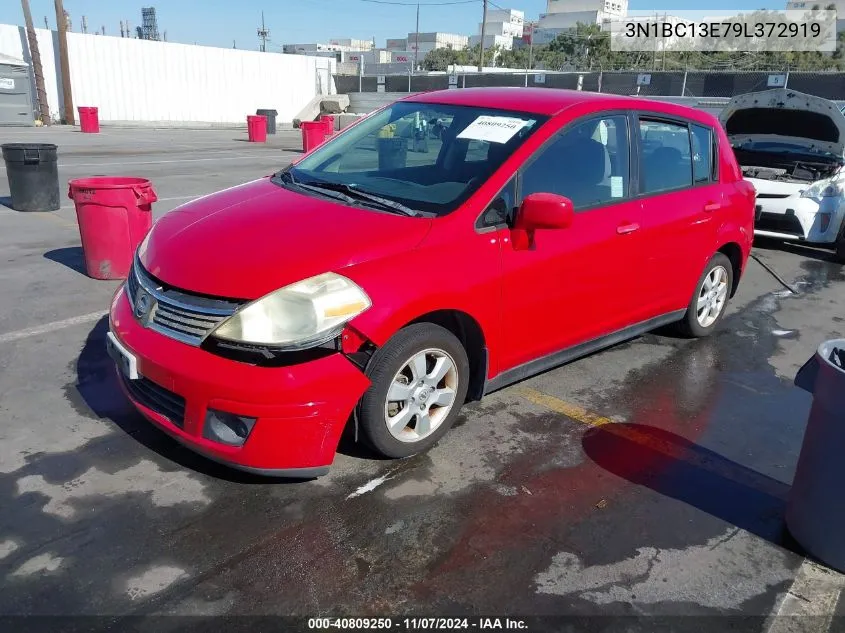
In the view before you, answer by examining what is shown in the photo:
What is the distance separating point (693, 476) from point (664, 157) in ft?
7.44

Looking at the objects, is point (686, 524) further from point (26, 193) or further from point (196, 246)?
point (26, 193)

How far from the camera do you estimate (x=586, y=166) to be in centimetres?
406

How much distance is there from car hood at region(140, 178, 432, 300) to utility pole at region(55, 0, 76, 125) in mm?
25014

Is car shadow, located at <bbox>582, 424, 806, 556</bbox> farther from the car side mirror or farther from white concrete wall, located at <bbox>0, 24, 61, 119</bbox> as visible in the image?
white concrete wall, located at <bbox>0, 24, 61, 119</bbox>

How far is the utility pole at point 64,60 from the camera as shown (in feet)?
79.0

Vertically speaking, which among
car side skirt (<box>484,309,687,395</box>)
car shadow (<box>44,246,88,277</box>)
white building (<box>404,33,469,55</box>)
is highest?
white building (<box>404,33,469,55</box>)

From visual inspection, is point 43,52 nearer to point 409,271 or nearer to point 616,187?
point 616,187

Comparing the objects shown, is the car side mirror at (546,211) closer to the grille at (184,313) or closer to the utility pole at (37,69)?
the grille at (184,313)

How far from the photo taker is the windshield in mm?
3646

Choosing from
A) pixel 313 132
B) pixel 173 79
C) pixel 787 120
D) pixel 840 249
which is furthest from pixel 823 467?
pixel 173 79

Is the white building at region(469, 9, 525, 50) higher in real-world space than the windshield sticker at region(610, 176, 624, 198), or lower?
higher

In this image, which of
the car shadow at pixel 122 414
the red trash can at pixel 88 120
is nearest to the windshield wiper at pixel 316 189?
the car shadow at pixel 122 414

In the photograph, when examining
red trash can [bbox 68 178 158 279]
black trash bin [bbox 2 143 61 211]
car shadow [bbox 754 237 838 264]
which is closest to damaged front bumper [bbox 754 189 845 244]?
car shadow [bbox 754 237 838 264]

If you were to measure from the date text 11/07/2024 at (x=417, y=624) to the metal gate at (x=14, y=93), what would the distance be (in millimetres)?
24829
